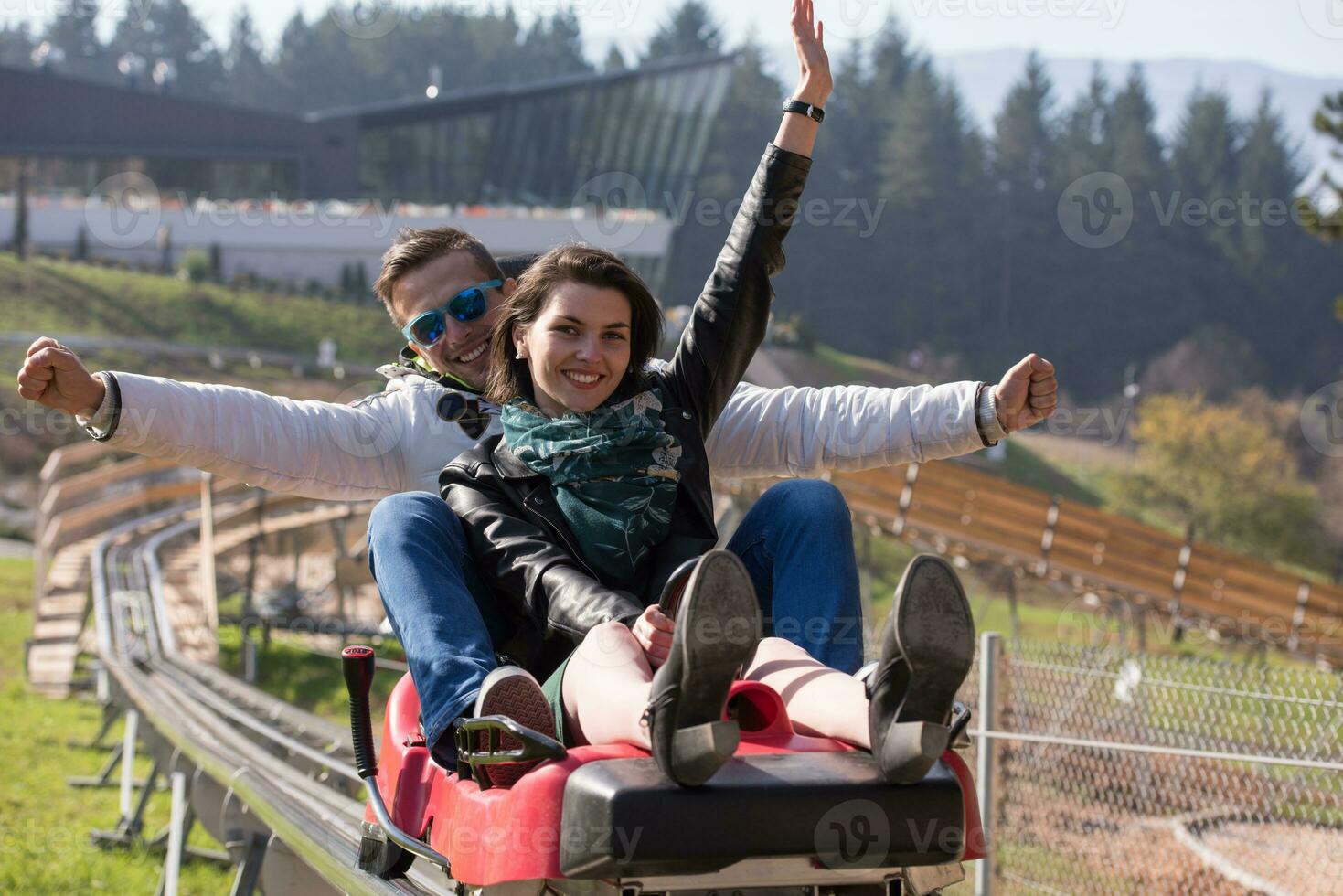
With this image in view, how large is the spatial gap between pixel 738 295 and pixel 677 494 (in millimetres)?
505

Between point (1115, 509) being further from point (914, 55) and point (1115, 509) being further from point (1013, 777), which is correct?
point (914, 55)

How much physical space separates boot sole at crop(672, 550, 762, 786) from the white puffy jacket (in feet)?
3.86

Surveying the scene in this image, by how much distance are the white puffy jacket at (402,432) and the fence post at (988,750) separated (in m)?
2.05

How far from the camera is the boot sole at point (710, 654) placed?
2.08m

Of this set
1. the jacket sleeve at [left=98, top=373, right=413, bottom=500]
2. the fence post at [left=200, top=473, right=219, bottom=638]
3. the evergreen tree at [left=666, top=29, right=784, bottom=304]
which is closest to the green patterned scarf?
the jacket sleeve at [left=98, top=373, right=413, bottom=500]

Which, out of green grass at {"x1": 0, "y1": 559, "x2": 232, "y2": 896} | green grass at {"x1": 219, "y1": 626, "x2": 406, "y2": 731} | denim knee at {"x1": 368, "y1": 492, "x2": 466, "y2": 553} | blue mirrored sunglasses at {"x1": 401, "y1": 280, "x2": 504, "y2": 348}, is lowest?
green grass at {"x1": 219, "y1": 626, "x2": 406, "y2": 731}

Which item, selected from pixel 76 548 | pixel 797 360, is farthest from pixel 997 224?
pixel 76 548

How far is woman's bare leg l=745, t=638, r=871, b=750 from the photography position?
2338 millimetres

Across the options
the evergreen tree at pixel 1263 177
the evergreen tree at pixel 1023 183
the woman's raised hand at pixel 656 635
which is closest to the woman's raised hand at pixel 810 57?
the woman's raised hand at pixel 656 635

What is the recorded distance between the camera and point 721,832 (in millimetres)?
2170

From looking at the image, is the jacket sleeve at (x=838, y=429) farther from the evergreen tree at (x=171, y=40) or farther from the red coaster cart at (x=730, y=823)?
the evergreen tree at (x=171, y=40)

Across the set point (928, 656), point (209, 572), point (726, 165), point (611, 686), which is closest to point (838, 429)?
point (611, 686)

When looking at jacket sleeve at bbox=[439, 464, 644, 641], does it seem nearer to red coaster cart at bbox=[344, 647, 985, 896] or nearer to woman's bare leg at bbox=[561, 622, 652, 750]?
woman's bare leg at bbox=[561, 622, 652, 750]

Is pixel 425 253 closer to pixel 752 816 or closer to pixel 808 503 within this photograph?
pixel 808 503
